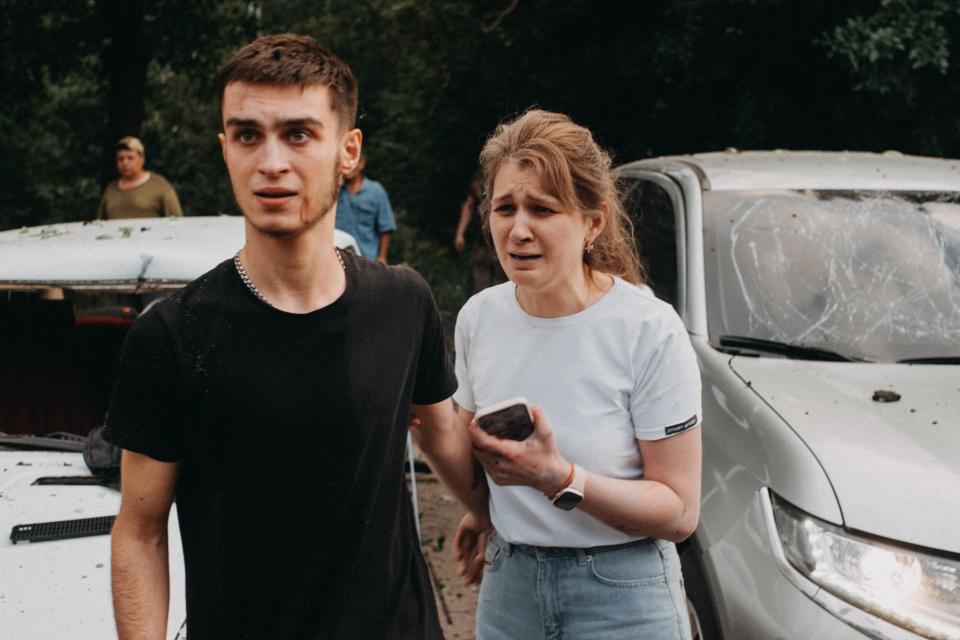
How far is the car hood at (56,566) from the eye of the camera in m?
2.38

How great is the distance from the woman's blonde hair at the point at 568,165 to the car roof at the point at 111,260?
1.50 m

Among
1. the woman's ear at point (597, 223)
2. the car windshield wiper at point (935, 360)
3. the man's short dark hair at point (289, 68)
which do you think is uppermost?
the man's short dark hair at point (289, 68)

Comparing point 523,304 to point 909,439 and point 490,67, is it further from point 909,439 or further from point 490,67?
point 490,67

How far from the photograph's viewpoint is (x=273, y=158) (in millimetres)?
1852

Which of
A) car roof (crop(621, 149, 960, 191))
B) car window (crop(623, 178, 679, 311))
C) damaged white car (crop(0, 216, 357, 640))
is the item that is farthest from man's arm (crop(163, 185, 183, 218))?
car roof (crop(621, 149, 960, 191))

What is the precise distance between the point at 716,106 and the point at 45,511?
987 centimetres

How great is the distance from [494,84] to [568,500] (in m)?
14.4

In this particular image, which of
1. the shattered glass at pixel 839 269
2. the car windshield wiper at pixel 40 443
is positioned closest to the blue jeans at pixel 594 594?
the shattered glass at pixel 839 269

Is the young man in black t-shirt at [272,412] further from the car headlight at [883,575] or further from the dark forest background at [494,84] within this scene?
the dark forest background at [494,84]

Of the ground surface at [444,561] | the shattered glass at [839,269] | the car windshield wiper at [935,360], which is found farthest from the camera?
the ground surface at [444,561]

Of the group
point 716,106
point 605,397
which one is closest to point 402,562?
point 605,397

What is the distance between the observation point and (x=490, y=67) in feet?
52.1

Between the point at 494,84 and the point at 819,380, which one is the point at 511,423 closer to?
the point at 819,380

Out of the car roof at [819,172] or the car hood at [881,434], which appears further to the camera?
the car roof at [819,172]
